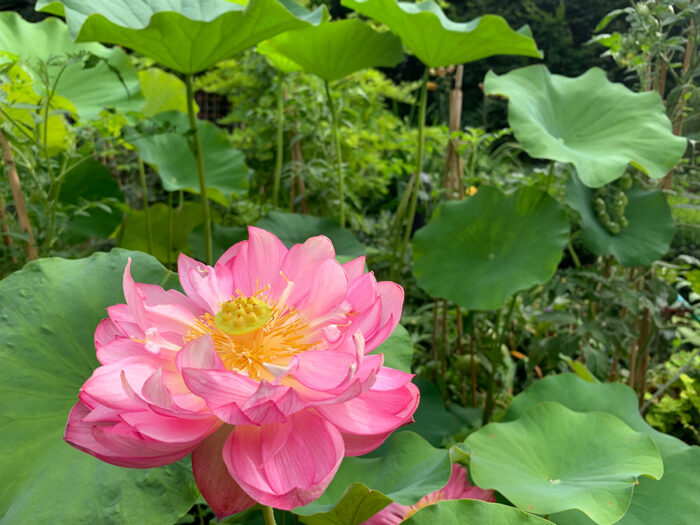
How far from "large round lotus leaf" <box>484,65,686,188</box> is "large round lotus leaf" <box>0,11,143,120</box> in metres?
0.79

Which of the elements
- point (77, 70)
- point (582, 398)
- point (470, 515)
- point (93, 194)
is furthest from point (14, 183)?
point (582, 398)

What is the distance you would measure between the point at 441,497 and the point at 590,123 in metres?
0.87

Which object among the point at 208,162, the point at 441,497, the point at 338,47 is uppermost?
the point at 338,47

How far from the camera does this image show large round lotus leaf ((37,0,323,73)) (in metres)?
0.75

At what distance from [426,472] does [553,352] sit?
683 mm

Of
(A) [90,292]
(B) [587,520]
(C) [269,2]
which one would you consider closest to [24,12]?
(C) [269,2]

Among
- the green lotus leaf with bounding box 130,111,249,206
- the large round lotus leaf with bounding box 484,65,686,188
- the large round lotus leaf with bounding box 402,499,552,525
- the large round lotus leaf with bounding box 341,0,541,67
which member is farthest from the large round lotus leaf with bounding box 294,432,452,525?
the green lotus leaf with bounding box 130,111,249,206

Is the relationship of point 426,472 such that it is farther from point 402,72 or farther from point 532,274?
point 402,72

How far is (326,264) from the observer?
43cm

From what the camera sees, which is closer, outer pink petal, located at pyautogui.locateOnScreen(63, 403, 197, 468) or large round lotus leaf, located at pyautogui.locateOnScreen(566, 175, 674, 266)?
outer pink petal, located at pyautogui.locateOnScreen(63, 403, 197, 468)

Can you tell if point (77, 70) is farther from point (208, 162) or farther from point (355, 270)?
point (355, 270)

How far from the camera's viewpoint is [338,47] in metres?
1.14

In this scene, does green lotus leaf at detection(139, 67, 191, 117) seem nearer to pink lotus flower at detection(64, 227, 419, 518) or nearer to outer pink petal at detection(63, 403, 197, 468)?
pink lotus flower at detection(64, 227, 419, 518)

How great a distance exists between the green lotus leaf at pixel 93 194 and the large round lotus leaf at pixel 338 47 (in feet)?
1.97
